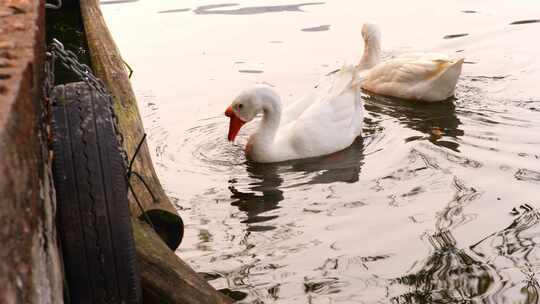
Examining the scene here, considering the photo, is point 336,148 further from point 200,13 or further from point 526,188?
point 200,13

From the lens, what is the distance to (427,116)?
30.4 ft

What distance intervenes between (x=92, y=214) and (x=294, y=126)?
5050 mm

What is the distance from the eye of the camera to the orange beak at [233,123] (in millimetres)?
8352

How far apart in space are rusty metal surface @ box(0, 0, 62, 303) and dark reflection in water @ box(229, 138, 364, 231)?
3602mm

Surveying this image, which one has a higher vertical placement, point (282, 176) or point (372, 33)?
point (372, 33)

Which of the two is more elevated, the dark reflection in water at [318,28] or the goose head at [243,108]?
the goose head at [243,108]

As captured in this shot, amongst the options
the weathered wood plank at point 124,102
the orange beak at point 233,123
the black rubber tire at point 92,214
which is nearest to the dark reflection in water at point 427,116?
the orange beak at point 233,123

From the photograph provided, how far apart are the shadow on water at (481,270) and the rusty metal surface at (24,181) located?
260 centimetres

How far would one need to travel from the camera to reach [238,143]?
8.79 meters

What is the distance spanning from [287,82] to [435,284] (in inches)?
224

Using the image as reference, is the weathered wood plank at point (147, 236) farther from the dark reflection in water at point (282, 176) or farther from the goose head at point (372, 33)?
the goose head at point (372, 33)

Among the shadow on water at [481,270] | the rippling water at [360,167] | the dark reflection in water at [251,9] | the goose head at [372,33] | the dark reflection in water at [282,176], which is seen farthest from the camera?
the dark reflection in water at [251,9]

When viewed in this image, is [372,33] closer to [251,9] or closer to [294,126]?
[294,126]

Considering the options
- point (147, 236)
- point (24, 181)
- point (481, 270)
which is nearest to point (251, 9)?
point (481, 270)
